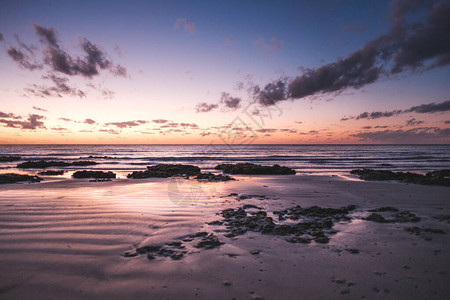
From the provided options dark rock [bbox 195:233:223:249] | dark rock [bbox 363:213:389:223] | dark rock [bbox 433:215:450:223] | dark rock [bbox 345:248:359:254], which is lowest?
dark rock [bbox 433:215:450:223]

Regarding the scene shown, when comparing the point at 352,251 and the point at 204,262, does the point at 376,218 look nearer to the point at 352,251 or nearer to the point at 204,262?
the point at 352,251

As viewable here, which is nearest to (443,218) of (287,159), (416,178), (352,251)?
(352,251)

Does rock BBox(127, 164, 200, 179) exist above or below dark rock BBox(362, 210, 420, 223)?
below

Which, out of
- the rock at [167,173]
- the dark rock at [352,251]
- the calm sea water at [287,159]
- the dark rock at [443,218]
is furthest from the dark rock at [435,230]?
the calm sea water at [287,159]

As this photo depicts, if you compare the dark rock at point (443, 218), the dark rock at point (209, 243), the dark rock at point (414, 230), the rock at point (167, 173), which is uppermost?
the dark rock at point (209, 243)

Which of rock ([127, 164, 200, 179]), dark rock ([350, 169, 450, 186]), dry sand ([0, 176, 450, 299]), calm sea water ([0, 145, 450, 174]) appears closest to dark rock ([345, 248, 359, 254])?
dry sand ([0, 176, 450, 299])

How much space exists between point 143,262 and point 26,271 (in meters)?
1.53

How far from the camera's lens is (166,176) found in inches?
624

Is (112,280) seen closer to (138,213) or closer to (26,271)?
(26,271)

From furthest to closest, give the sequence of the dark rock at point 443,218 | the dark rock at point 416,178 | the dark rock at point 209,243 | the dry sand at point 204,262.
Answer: the dark rock at point 416,178 < the dark rock at point 443,218 < the dark rock at point 209,243 < the dry sand at point 204,262

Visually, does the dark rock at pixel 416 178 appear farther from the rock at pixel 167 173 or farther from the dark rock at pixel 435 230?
the rock at pixel 167 173

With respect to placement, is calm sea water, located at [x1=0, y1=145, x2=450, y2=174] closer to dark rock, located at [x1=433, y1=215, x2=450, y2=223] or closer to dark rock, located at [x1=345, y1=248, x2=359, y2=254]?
dark rock, located at [x1=433, y1=215, x2=450, y2=223]

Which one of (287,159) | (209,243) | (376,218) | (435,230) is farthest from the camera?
(287,159)

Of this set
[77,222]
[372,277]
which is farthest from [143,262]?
[372,277]
